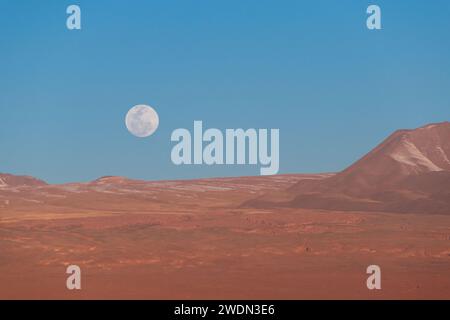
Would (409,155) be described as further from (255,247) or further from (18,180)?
(18,180)

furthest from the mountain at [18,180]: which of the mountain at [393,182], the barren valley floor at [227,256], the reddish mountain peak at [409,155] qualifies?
the barren valley floor at [227,256]

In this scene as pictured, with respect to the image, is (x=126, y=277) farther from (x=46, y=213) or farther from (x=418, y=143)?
(x=418, y=143)

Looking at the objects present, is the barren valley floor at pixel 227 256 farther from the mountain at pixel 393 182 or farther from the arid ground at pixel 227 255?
the mountain at pixel 393 182

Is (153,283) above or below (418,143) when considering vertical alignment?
below

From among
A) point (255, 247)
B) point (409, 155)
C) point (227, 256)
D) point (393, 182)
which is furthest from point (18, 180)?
point (227, 256)

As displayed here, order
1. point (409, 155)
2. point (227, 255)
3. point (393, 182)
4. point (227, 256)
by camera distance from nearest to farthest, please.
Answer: point (227, 256) → point (227, 255) → point (393, 182) → point (409, 155)

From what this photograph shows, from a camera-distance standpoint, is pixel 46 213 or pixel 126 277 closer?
pixel 126 277

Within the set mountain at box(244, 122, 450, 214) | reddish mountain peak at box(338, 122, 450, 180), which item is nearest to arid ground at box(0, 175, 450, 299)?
mountain at box(244, 122, 450, 214)

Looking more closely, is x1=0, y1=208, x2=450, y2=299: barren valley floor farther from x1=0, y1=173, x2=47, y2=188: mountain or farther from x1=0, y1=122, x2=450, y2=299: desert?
x1=0, y1=173, x2=47, y2=188: mountain
